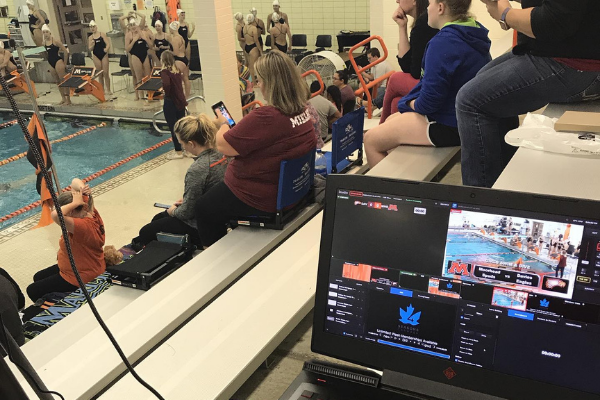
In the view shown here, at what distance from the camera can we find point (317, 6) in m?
17.3

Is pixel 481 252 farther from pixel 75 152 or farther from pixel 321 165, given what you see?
pixel 75 152

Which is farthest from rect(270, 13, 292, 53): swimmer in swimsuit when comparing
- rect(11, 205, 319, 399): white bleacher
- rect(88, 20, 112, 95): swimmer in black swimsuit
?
rect(11, 205, 319, 399): white bleacher

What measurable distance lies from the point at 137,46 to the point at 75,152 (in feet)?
13.7

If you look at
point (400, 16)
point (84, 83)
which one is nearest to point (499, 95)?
point (400, 16)

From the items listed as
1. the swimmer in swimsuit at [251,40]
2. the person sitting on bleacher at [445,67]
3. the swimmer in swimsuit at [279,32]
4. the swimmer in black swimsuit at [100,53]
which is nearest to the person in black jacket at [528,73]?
the person sitting on bleacher at [445,67]

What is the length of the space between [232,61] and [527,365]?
8728 millimetres

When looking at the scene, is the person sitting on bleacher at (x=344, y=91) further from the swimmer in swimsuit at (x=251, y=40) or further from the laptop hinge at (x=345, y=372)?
the swimmer in swimsuit at (x=251, y=40)

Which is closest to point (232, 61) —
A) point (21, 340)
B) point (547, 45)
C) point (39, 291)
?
point (39, 291)

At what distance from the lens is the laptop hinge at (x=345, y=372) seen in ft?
3.89

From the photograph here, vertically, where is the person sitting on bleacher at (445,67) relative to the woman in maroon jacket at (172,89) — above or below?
above

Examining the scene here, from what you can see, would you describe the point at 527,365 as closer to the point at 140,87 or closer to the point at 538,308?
the point at 538,308

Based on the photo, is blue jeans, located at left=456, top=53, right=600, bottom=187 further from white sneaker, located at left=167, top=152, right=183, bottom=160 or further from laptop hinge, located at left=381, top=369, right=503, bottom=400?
white sneaker, located at left=167, top=152, right=183, bottom=160

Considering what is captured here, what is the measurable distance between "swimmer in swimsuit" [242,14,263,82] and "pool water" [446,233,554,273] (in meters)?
14.1

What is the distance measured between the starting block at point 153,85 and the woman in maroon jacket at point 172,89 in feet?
9.85
